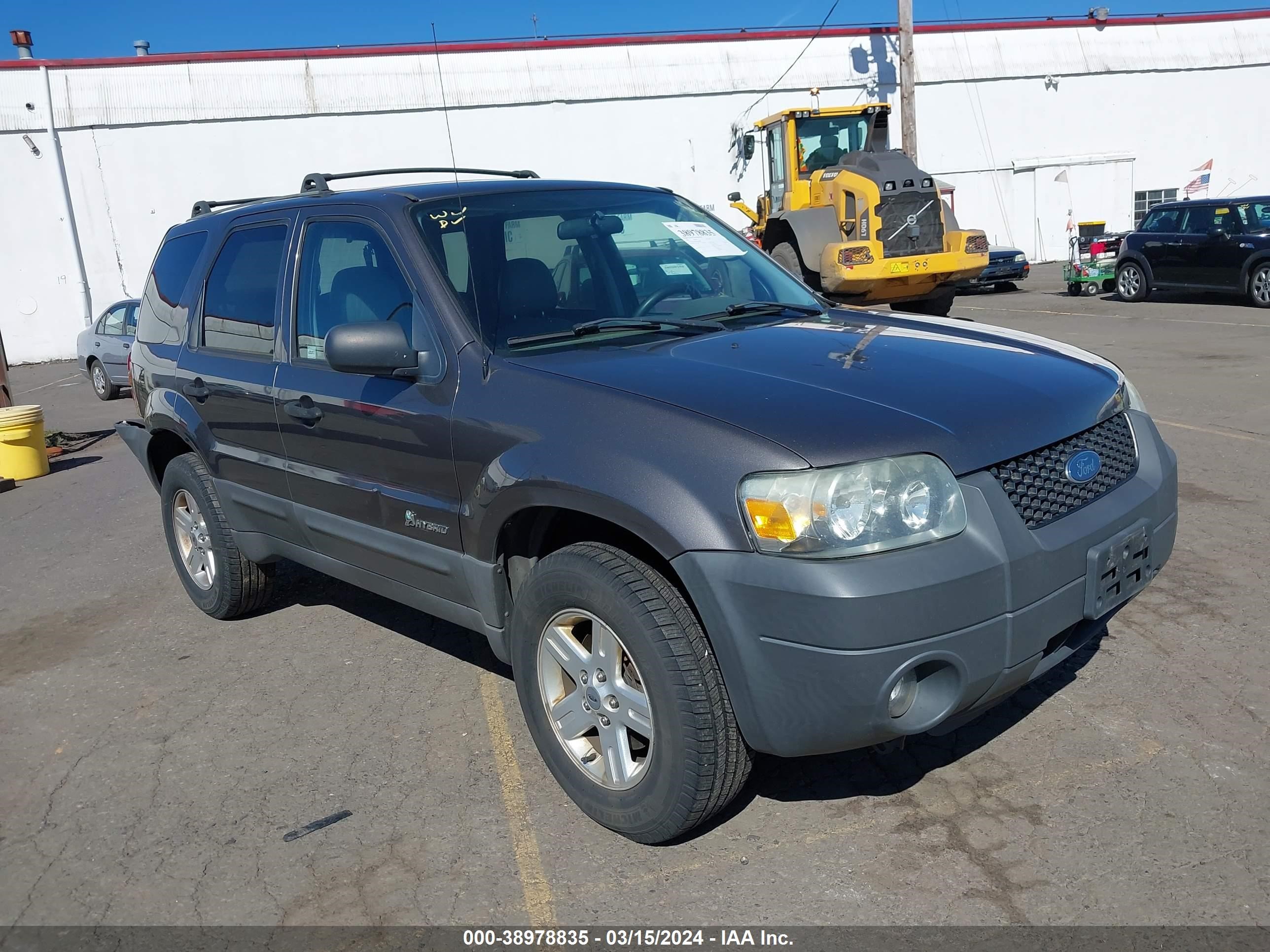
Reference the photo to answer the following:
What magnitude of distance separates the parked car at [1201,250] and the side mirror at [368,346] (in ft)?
51.4

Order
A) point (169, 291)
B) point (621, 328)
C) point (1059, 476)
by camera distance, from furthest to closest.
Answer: point (169, 291), point (621, 328), point (1059, 476)

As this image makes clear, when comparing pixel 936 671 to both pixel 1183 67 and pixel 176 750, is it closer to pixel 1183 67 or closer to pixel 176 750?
pixel 176 750

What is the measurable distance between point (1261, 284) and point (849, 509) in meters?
15.8

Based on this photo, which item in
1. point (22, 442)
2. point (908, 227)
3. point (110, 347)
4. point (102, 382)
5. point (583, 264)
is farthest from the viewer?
point (102, 382)

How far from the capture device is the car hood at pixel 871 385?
271 cm

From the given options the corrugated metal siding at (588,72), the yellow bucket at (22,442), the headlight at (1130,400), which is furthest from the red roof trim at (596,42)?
the headlight at (1130,400)

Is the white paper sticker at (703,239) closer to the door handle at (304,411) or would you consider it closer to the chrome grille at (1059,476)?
the door handle at (304,411)

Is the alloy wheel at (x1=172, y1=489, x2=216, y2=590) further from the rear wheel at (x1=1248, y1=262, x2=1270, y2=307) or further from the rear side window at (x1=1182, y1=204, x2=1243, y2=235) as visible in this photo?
the rear side window at (x1=1182, y1=204, x2=1243, y2=235)

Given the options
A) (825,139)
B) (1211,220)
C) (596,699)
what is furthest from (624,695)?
(1211,220)

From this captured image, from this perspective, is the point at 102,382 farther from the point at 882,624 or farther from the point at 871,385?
the point at 882,624

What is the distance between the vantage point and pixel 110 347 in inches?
611

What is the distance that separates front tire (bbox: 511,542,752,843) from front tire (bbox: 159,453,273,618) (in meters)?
2.26

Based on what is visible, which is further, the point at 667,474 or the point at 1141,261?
the point at 1141,261

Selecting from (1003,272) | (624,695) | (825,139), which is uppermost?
(825,139)
